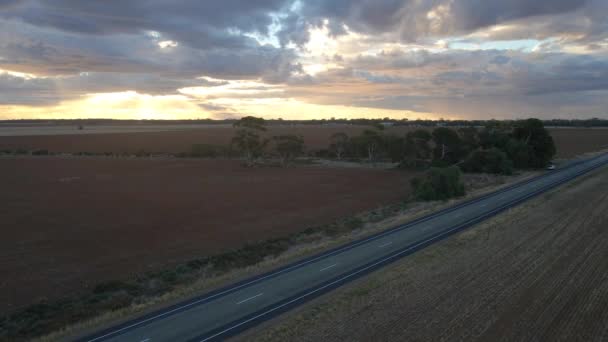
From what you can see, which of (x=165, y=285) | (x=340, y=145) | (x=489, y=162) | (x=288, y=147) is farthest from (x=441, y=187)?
(x=340, y=145)

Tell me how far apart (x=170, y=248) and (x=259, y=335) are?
1734 cm

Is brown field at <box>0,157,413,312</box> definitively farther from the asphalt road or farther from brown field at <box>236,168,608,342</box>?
brown field at <box>236,168,608,342</box>

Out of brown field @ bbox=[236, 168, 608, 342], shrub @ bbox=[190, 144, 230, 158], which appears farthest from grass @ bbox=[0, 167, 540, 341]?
shrub @ bbox=[190, 144, 230, 158]

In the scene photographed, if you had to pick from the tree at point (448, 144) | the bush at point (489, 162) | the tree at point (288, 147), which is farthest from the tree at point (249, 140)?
the bush at point (489, 162)

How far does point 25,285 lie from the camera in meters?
25.3

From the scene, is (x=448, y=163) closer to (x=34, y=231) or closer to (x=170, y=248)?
(x=170, y=248)

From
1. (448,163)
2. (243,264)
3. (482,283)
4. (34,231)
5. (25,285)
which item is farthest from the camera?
(448,163)

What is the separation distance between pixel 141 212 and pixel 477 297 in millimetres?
35940

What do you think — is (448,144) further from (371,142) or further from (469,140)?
(371,142)

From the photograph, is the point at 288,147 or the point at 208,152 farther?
the point at 208,152

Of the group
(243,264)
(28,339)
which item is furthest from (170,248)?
(28,339)

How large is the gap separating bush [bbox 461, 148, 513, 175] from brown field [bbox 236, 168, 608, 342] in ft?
154

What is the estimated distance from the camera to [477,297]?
2092cm

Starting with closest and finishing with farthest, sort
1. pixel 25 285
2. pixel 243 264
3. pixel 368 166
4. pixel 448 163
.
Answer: pixel 25 285 < pixel 243 264 < pixel 448 163 < pixel 368 166
